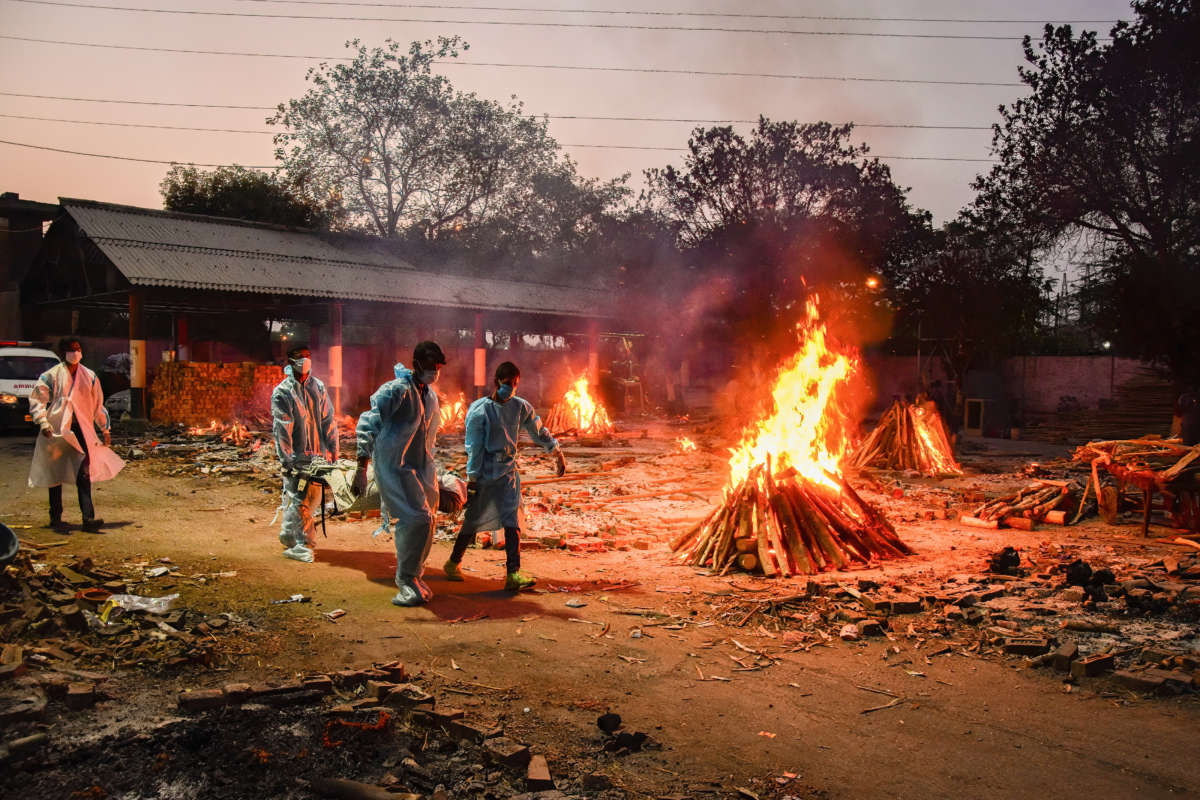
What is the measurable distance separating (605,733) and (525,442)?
49.9 feet

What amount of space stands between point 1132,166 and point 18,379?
26.1 meters

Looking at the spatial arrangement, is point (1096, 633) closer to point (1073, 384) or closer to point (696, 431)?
point (696, 431)

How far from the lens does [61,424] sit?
25.3 feet

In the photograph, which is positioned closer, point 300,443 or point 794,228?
point 300,443

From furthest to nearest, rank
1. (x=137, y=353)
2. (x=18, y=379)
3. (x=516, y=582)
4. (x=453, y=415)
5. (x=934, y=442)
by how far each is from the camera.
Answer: (x=453, y=415)
(x=137, y=353)
(x=18, y=379)
(x=934, y=442)
(x=516, y=582)

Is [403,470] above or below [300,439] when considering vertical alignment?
below

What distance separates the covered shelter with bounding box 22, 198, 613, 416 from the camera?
18500 mm

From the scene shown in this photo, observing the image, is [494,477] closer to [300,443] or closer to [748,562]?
[300,443]

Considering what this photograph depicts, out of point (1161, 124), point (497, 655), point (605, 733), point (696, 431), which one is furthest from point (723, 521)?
point (1161, 124)

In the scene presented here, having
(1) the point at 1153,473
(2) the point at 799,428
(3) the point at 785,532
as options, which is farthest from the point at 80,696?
(1) the point at 1153,473

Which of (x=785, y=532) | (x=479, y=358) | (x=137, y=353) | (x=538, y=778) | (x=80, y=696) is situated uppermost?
(x=479, y=358)

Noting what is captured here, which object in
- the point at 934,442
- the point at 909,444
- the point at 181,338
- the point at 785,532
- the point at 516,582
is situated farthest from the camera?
the point at 181,338

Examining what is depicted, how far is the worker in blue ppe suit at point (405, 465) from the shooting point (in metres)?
5.98

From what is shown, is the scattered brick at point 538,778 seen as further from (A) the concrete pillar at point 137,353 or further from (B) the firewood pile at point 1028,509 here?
(A) the concrete pillar at point 137,353
